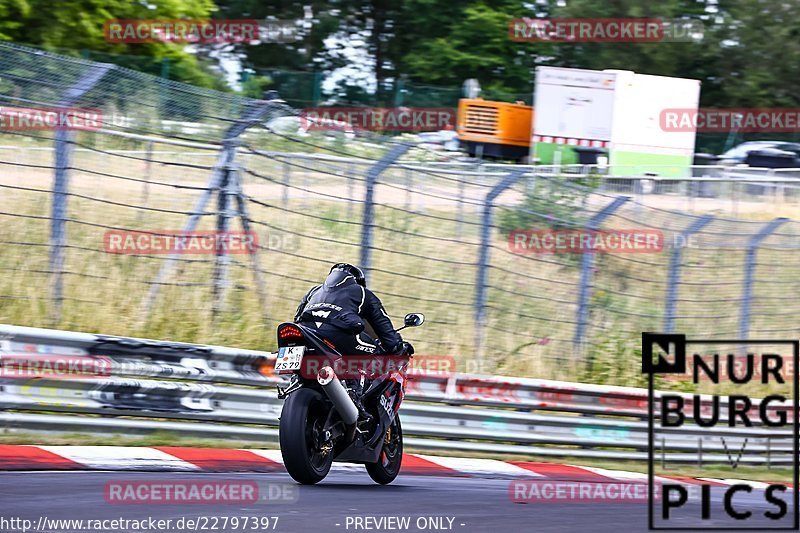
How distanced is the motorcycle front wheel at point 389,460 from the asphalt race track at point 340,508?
0.28 ft

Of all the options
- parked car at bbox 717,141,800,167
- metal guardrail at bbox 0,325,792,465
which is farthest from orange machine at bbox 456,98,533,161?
metal guardrail at bbox 0,325,792,465

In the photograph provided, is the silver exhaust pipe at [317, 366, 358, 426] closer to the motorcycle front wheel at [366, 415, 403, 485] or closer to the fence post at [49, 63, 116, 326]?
the motorcycle front wheel at [366, 415, 403, 485]

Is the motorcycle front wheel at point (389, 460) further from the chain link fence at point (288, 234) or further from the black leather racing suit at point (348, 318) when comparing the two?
the chain link fence at point (288, 234)

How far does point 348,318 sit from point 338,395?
0.54m

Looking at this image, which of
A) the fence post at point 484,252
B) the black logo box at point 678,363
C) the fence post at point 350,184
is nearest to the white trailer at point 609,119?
the black logo box at point 678,363

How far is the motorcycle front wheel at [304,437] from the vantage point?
22.6ft

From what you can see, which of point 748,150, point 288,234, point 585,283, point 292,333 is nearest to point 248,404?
point 288,234

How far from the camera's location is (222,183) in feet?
33.6

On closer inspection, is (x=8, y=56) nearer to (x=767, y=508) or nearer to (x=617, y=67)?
(x=767, y=508)

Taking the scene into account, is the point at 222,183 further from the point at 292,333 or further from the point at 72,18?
the point at 72,18

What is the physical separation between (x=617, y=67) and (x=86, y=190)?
33.3 meters

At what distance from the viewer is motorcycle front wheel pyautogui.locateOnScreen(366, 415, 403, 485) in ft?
26.0

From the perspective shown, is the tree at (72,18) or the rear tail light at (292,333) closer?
the rear tail light at (292,333)

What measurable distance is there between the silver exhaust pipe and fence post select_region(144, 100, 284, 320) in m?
3.41
